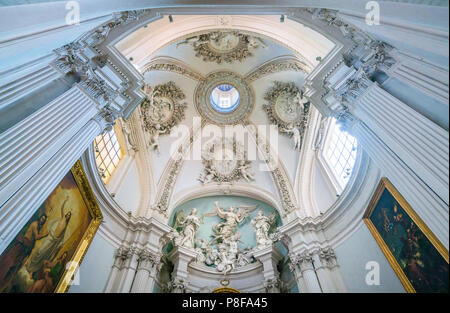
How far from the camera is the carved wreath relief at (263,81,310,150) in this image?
10.8 m

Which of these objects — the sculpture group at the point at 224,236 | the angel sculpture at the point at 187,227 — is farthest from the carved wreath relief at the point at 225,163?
the angel sculpture at the point at 187,227

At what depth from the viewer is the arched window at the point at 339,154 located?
26.3ft

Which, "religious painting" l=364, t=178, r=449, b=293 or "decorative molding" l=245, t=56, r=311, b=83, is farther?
"decorative molding" l=245, t=56, r=311, b=83

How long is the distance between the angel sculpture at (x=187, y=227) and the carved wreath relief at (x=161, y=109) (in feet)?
11.6

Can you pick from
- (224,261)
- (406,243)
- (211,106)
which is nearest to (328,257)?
(406,243)

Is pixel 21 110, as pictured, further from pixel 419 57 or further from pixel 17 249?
pixel 419 57

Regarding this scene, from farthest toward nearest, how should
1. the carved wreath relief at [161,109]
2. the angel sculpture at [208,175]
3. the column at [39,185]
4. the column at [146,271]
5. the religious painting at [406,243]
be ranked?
the angel sculpture at [208,175] → the carved wreath relief at [161,109] → the column at [146,271] → the religious painting at [406,243] → the column at [39,185]

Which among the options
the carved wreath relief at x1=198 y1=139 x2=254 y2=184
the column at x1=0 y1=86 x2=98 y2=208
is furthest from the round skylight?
the column at x1=0 y1=86 x2=98 y2=208

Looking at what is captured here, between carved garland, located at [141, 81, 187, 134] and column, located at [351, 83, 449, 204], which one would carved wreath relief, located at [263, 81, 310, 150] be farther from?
column, located at [351, 83, 449, 204]

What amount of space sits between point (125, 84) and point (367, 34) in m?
5.74

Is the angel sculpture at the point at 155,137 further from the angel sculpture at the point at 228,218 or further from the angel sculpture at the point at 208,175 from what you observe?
the angel sculpture at the point at 228,218
